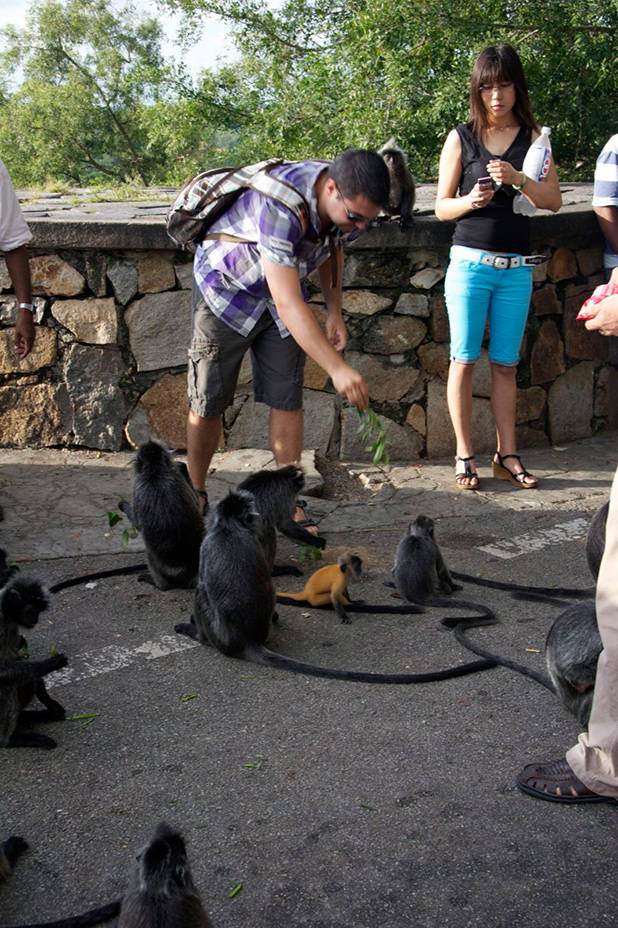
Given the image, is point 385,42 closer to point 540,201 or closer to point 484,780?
point 540,201

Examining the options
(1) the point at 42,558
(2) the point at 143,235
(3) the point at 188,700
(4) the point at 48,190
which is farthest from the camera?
(4) the point at 48,190

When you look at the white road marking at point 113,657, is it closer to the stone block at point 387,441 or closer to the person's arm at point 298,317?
the person's arm at point 298,317

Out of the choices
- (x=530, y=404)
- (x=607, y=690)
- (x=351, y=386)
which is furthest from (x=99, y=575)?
(x=530, y=404)

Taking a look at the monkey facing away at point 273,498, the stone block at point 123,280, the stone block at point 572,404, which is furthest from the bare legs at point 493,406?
the stone block at point 123,280

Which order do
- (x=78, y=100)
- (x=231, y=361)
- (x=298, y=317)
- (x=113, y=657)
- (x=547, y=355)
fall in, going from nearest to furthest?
(x=113, y=657), (x=298, y=317), (x=231, y=361), (x=547, y=355), (x=78, y=100)

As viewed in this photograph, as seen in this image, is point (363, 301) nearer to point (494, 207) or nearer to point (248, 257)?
point (494, 207)

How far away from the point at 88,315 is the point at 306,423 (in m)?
1.55

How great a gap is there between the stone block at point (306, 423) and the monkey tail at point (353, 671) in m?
2.67

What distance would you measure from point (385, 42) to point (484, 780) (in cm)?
780

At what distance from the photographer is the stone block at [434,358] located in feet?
19.7

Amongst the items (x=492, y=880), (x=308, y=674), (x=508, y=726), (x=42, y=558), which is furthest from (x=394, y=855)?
(x=42, y=558)

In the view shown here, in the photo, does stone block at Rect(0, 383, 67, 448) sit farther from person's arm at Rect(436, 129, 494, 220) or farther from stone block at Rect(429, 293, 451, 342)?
person's arm at Rect(436, 129, 494, 220)

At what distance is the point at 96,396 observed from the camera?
594 centimetres

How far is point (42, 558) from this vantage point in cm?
462
